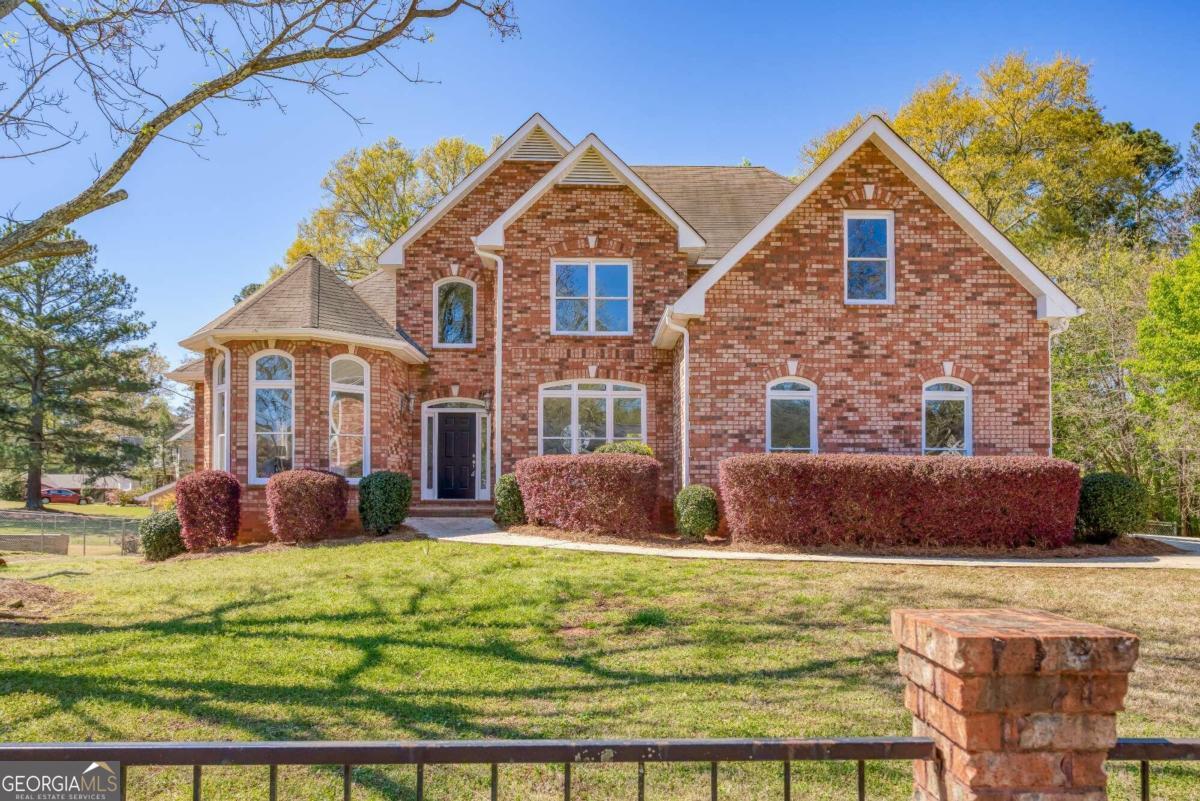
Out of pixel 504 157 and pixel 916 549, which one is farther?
pixel 504 157

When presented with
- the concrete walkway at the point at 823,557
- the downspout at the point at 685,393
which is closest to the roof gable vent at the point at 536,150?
the downspout at the point at 685,393

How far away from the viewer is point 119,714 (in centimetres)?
513

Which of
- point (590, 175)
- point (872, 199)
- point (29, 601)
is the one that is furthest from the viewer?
point (590, 175)

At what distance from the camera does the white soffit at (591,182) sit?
16203 mm

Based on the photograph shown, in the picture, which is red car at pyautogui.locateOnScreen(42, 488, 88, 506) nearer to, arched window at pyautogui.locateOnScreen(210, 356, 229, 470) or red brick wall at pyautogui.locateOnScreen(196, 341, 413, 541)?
arched window at pyautogui.locateOnScreen(210, 356, 229, 470)

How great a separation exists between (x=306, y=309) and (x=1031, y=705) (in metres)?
14.7

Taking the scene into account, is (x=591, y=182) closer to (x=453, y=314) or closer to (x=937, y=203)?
(x=453, y=314)

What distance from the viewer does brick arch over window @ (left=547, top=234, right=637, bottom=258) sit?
54.1 feet

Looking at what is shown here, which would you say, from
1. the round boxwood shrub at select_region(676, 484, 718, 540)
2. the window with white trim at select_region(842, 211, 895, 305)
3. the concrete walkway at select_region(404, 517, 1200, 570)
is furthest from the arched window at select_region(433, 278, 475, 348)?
the window with white trim at select_region(842, 211, 895, 305)

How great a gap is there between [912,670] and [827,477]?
985 centimetres

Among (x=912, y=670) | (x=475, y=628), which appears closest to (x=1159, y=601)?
(x=475, y=628)

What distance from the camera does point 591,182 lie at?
54.2ft

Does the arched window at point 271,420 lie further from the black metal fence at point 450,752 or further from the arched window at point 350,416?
the black metal fence at point 450,752

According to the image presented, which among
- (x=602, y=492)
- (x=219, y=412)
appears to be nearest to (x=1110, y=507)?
(x=602, y=492)
